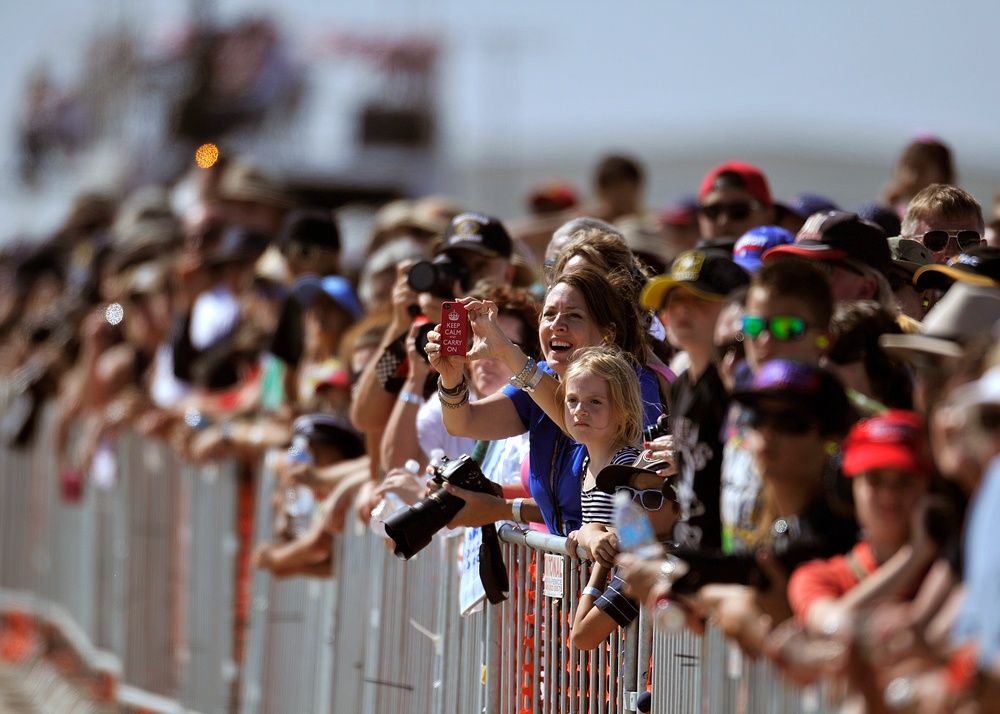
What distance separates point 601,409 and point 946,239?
1.45m

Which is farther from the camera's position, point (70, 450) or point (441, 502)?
point (70, 450)

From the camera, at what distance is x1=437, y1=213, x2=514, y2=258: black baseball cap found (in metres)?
6.19

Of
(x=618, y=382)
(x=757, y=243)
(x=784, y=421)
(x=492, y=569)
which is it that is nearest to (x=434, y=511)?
(x=492, y=569)

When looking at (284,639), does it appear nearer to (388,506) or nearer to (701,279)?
(388,506)

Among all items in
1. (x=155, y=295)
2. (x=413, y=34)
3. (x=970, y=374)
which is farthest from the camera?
(x=413, y=34)

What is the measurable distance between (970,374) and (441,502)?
7.72ft

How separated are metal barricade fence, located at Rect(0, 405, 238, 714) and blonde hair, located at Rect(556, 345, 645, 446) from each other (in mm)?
3637

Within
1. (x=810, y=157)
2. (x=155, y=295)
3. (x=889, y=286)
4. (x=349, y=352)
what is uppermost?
(x=889, y=286)

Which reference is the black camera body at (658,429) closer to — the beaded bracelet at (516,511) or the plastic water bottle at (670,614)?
the beaded bracelet at (516,511)

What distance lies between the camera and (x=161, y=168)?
966 inches

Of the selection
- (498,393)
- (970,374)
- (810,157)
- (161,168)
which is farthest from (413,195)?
(970,374)

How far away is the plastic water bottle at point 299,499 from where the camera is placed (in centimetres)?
701

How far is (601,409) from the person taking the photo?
470 centimetres

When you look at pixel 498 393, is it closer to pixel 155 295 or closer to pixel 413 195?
pixel 155 295
